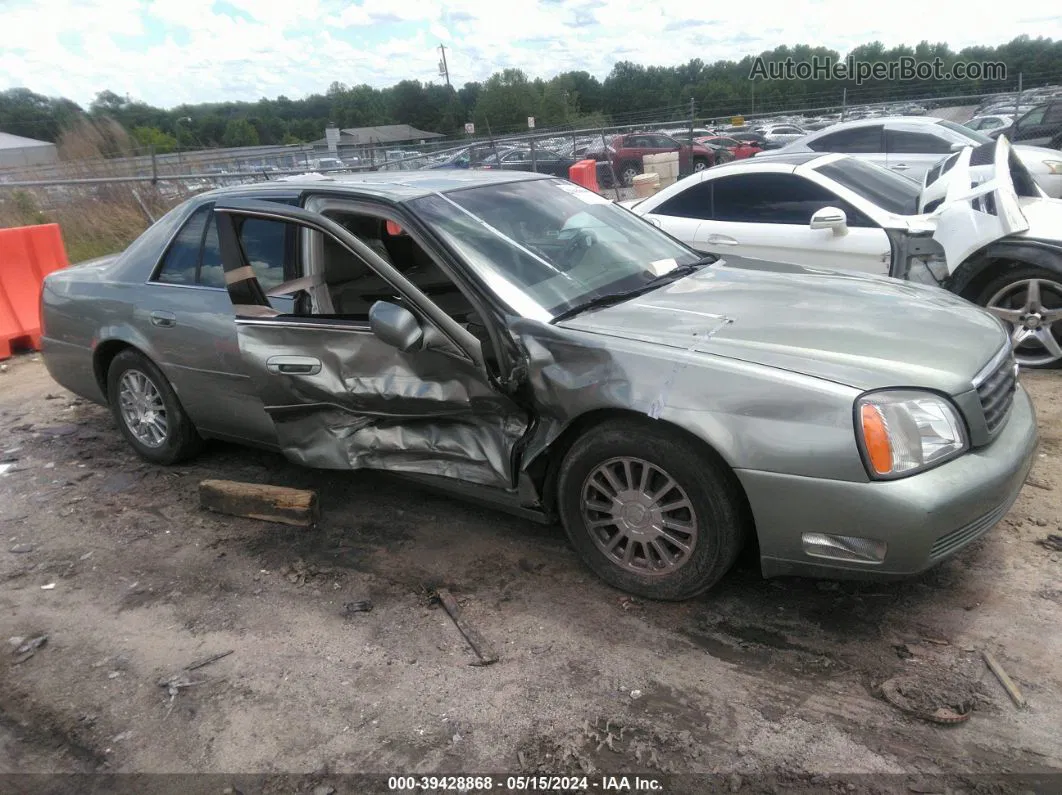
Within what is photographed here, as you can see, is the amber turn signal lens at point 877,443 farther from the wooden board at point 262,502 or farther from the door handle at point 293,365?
the wooden board at point 262,502

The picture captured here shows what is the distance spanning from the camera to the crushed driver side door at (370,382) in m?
3.43

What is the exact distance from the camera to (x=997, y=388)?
3.10 meters

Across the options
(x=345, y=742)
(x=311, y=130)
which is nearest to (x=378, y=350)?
(x=345, y=742)

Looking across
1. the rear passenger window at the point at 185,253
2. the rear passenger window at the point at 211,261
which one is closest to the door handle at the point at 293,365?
the rear passenger window at the point at 211,261

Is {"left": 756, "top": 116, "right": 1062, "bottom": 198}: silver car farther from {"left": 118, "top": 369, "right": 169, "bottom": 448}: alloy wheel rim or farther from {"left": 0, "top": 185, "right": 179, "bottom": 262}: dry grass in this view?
{"left": 0, "top": 185, "right": 179, "bottom": 262}: dry grass

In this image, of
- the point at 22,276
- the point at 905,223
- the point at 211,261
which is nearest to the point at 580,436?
the point at 211,261

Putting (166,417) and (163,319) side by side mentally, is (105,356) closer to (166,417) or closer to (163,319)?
(166,417)

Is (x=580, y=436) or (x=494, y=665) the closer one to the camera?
(x=494, y=665)

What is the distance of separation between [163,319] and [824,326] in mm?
3471

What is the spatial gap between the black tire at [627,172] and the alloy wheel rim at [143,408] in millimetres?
15892

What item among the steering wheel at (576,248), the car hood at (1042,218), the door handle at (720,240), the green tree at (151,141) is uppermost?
the green tree at (151,141)

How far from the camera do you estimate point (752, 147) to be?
2305cm

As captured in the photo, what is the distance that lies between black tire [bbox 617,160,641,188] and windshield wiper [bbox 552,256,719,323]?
51.7 feet

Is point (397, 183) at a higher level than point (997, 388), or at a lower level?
higher
